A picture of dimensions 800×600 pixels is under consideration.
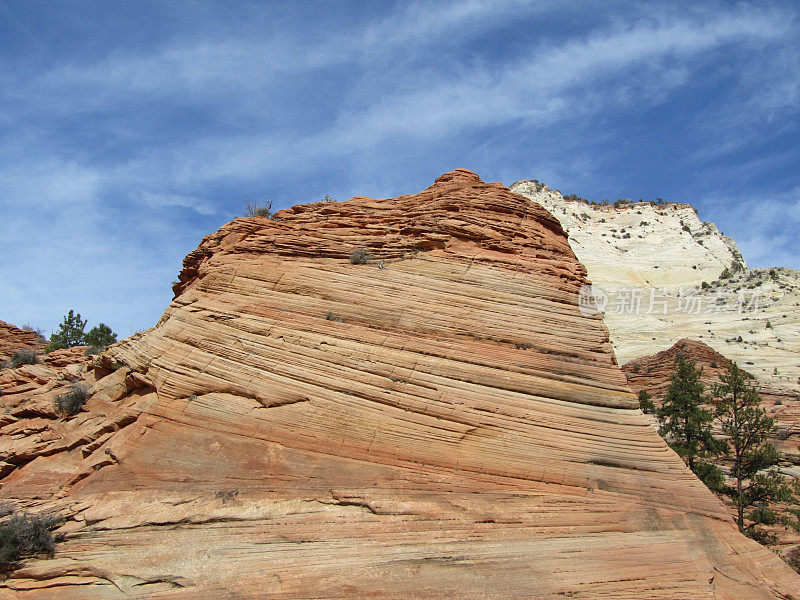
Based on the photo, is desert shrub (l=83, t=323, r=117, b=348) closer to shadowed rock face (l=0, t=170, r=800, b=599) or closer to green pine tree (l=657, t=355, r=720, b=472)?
shadowed rock face (l=0, t=170, r=800, b=599)

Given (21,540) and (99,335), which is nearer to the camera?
(21,540)

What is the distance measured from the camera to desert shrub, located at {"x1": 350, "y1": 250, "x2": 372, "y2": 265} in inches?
494

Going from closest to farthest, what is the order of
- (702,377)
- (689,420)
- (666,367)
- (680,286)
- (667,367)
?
1. (689,420)
2. (702,377)
3. (667,367)
4. (666,367)
5. (680,286)

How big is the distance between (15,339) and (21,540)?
87.0 feet

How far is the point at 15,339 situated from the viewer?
2855 cm

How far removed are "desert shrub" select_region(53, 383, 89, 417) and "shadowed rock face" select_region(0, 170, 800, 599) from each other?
0.45 metres

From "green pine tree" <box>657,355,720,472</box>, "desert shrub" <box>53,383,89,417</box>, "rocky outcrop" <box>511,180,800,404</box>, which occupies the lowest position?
"desert shrub" <box>53,383,89,417</box>

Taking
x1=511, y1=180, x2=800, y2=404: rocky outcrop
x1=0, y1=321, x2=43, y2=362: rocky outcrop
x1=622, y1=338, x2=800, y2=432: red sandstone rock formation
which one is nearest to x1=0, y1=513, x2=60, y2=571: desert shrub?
x1=0, y1=321, x2=43, y2=362: rocky outcrop

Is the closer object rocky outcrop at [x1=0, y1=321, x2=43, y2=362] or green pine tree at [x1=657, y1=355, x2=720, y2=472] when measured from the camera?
green pine tree at [x1=657, y1=355, x2=720, y2=472]

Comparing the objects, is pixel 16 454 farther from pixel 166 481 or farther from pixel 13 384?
pixel 13 384

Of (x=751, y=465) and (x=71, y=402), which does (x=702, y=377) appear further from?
(x=71, y=402)

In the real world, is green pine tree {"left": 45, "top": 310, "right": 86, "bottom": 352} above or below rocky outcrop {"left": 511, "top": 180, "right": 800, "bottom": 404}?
below

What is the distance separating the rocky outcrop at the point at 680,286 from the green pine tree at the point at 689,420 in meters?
7.71

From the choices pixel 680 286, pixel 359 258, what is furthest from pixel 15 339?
pixel 680 286
